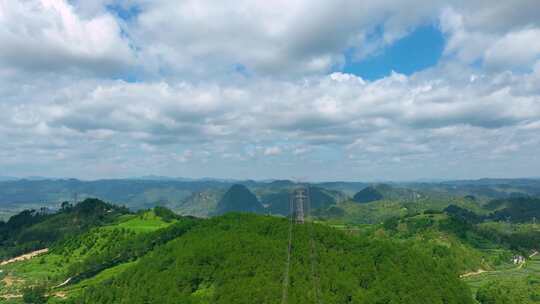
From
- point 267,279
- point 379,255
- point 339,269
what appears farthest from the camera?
point 379,255

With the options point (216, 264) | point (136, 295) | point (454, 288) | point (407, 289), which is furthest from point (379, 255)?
point (136, 295)

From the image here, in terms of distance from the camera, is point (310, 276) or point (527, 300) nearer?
point (310, 276)

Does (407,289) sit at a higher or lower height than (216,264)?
lower

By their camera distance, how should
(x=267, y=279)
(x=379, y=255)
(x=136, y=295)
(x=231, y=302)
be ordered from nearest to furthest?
(x=231, y=302)
(x=267, y=279)
(x=136, y=295)
(x=379, y=255)

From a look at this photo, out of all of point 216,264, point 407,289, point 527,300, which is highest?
point 216,264

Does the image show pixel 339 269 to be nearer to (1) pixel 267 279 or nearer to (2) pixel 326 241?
(2) pixel 326 241

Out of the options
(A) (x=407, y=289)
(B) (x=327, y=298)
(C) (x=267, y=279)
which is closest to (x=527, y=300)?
(A) (x=407, y=289)
